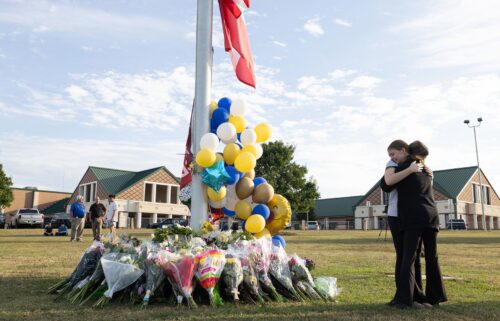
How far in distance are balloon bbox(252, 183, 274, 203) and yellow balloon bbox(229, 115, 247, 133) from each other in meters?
0.93

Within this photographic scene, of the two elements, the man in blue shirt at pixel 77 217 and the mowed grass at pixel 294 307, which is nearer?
the mowed grass at pixel 294 307

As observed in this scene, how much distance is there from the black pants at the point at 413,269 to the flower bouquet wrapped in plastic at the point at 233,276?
1.71 m

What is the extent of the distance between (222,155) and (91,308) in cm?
289

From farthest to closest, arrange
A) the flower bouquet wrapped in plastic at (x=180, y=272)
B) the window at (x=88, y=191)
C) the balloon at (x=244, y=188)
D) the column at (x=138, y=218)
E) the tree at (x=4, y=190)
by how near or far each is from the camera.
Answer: the window at (x=88, y=191), the column at (x=138, y=218), the tree at (x=4, y=190), the balloon at (x=244, y=188), the flower bouquet wrapped in plastic at (x=180, y=272)

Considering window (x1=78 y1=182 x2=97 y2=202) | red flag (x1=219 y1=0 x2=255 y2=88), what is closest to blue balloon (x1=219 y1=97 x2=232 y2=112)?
red flag (x1=219 y1=0 x2=255 y2=88)

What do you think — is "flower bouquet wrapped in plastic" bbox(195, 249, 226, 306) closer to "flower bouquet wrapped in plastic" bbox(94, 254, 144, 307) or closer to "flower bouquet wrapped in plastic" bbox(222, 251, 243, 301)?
"flower bouquet wrapped in plastic" bbox(222, 251, 243, 301)

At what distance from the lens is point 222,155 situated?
22.0ft

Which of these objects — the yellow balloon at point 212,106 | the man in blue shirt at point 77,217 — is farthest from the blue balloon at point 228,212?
the man in blue shirt at point 77,217

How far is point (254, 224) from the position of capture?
251 inches

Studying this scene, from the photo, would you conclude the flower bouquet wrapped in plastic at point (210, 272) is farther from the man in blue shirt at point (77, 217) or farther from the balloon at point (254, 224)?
the man in blue shirt at point (77, 217)

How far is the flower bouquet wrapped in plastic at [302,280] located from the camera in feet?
17.6

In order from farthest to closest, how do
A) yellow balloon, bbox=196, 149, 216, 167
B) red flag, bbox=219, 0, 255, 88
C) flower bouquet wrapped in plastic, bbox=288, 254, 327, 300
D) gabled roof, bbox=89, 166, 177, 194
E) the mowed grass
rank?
gabled roof, bbox=89, 166, 177, 194 < red flag, bbox=219, 0, 255, 88 < yellow balloon, bbox=196, 149, 216, 167 < flower bouquet wrapped in plastic, bbox=288, 254, 327, 300 < the mowed grass

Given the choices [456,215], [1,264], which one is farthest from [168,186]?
[1,264]

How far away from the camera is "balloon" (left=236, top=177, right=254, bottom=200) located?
6.62m
